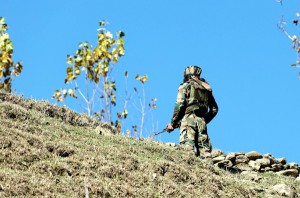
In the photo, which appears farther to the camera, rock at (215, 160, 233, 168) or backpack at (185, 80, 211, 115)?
rock at (215, 160, 233, 168)

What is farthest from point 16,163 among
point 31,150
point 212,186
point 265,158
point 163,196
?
point 265,158

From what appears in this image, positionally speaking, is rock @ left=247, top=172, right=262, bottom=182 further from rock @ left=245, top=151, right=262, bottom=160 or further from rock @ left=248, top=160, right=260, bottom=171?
rock @ left=245, top=151, right=262, bottom=160

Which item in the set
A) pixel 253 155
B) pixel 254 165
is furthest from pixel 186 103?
pixel 253 155

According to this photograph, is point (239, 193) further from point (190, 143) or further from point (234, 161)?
point (234, 161)

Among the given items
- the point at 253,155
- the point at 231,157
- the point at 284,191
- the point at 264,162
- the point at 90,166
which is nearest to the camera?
the point at 90,166

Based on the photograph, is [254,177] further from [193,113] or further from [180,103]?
[180,103]

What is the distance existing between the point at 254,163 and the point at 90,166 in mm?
7577

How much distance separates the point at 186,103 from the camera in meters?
16.2

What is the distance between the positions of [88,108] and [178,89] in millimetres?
5735

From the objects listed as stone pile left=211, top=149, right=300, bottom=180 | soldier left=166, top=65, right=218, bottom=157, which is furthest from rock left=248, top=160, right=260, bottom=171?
soldier left=166, top=65, right=218, bottom=157

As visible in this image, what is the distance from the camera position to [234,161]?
692 inches

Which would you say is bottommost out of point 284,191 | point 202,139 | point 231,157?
point 284,191

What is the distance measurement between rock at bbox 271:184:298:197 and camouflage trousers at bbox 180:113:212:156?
2.50 m

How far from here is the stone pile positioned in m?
17.0
